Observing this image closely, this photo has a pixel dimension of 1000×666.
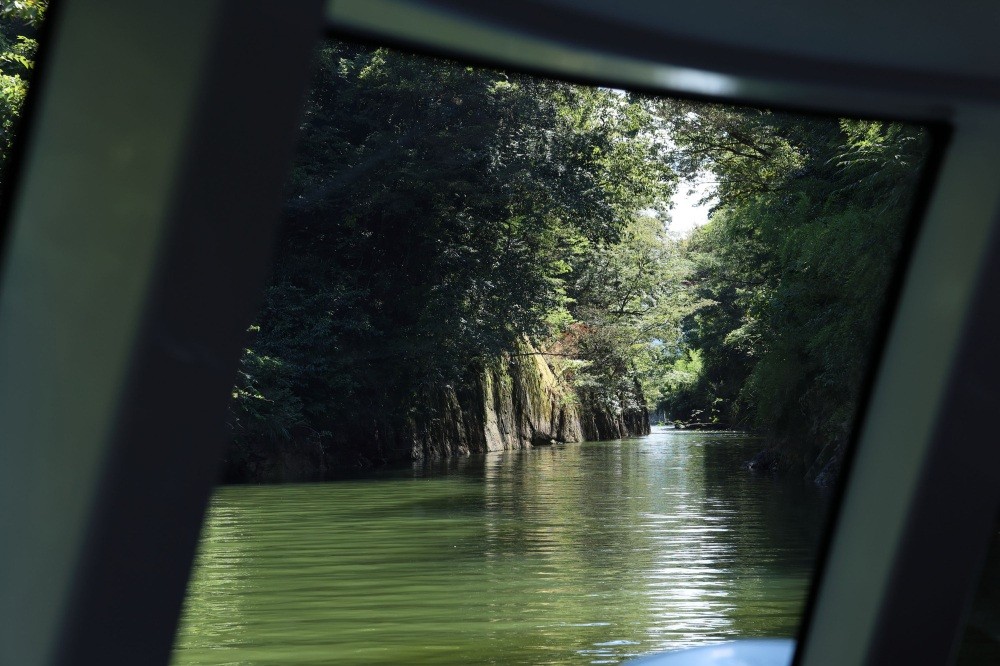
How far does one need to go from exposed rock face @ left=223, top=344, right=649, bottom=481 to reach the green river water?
152cm

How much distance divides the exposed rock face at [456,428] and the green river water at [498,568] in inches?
59.8

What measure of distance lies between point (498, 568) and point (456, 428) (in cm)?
1058

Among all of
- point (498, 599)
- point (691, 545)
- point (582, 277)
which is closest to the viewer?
point (498, 599)

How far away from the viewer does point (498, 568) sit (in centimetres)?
776

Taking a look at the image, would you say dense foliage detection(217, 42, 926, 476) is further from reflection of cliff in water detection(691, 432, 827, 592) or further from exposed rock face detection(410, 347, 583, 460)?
reflection of cliff in water detection(691, 432, 827, 592)

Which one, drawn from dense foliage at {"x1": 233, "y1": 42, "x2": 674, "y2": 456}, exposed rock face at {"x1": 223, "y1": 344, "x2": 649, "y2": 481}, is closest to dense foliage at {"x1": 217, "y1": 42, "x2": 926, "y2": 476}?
dense foliage at {"x1": 233, "y1": 42, "x2": 674, "y2": 456}

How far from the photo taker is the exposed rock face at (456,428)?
15555mm

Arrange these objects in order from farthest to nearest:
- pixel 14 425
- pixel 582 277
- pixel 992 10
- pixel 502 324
A: pixel 582 277 < pixel 502 324 < pixel 992 10 < pixel 14 425

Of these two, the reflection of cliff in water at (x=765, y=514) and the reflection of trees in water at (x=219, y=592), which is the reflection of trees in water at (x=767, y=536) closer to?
the reflection of cliff in water at (x=765, y=514)

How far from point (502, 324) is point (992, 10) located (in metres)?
16.2

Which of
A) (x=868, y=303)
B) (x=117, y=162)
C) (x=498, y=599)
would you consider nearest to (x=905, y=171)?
(x=868, y=303)

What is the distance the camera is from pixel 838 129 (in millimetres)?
12086

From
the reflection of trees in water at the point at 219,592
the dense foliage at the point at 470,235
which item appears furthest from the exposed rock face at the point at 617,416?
the reflection of trees in water at the point at 219,592

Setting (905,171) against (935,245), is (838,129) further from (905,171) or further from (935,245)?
(935,245)
